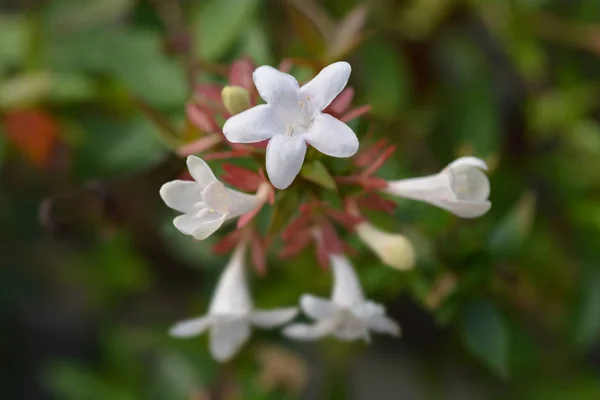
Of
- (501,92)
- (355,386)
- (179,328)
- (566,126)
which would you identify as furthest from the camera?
(355,386)

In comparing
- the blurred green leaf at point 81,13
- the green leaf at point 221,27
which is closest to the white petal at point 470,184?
the green leaf at point 221,27

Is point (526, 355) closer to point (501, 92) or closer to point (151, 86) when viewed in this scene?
point (501, 92)

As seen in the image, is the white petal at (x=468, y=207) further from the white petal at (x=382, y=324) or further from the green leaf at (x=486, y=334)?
the green leaf at (x=486, y=334)

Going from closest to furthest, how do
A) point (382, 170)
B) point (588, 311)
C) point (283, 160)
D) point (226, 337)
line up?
point (283, 160)
point (226, 337)
point (382, 170)
point (588, 311)

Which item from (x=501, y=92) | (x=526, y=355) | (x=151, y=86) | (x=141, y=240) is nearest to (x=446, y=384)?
(x=526, y=355)

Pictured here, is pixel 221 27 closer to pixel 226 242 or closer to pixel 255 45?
pixel 255 45

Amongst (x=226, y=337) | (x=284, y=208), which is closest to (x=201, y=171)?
(x=284, y=208)
